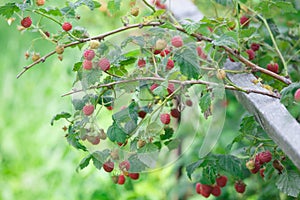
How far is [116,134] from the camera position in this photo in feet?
3.76

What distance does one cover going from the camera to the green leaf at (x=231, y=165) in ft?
4.37

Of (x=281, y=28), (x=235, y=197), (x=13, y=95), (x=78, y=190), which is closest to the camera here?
(x=281, y=28)

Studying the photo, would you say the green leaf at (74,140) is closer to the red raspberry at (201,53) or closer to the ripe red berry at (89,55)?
the ripe red berry at (89,55)

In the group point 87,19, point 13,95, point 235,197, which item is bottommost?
point 13,95

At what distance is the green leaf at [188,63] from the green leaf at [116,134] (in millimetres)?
169

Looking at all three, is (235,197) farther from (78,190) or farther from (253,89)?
(78,190)

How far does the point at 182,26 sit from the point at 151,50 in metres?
0.11

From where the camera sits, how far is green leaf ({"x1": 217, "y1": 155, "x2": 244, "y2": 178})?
133 cm

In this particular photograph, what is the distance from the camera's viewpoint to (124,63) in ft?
3.74

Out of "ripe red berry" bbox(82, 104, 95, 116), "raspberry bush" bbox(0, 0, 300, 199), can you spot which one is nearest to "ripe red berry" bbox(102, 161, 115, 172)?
"raspberry bush" bbox(0, 0, 300, 199)

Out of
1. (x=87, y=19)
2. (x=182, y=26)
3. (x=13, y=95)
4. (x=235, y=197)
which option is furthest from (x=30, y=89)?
(x=182, y=26)

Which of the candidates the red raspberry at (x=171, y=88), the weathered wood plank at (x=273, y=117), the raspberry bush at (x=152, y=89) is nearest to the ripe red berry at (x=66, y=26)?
the raspberry bush at (x=152, y=89)

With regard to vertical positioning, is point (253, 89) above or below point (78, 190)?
above

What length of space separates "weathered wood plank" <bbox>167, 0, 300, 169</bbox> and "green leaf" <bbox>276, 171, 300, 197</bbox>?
0.37 feet
